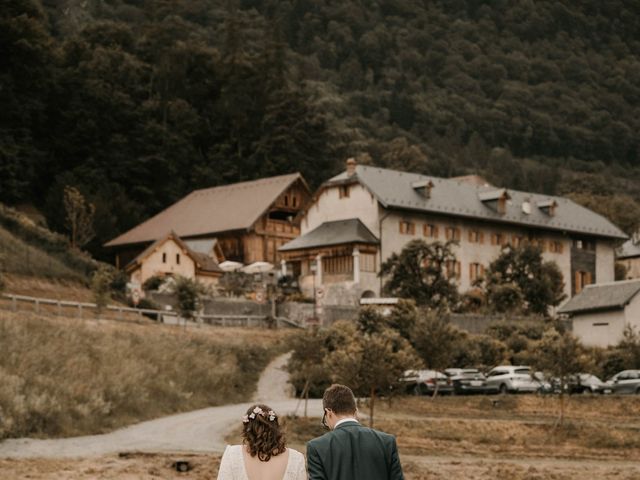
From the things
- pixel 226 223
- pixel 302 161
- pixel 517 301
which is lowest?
pixel 517 301

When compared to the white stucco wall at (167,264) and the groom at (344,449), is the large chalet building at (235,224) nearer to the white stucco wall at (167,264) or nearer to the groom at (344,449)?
the white stucco wall at (167,264)

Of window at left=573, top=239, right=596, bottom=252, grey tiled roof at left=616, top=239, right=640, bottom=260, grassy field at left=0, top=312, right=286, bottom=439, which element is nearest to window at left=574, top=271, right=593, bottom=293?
window at left=573, top=239, right=596, bottom=252

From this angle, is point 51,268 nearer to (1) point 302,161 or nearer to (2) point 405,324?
(2) point 405,324

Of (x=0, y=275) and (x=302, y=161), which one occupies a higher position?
(x=302, y=161)

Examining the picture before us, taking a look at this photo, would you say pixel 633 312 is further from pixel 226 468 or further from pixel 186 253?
pixel 226 468

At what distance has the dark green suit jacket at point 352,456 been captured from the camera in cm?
998

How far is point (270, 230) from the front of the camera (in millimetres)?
85750

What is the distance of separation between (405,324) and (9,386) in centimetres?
2700

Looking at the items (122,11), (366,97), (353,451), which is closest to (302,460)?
(353,451)

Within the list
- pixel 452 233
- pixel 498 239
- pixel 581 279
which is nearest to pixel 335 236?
pixel 452 233

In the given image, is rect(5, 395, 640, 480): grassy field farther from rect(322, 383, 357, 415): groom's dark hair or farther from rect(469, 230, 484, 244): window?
rect(469, 230, 484, 244): window

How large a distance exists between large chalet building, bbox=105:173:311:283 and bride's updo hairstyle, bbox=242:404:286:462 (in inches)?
2747

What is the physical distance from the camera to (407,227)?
78875mm

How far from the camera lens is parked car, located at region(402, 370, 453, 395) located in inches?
1945
